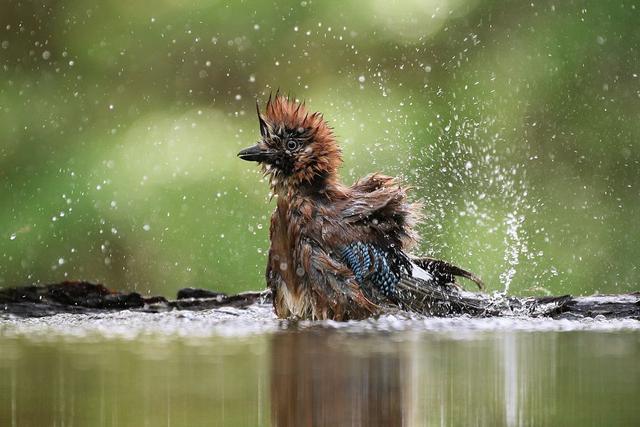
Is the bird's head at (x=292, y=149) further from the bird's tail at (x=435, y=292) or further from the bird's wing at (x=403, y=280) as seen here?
the bird's tail at (x=435, y=292)

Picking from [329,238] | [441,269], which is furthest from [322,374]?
[441,269]

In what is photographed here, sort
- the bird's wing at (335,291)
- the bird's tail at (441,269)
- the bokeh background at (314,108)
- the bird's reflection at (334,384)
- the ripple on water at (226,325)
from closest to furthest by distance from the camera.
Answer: the bird's reflection at (334,384), the ripple on water at (226,325), the bird's wing at (335,291), the bird's tail at (441,269), the bokeh background at (314,108)

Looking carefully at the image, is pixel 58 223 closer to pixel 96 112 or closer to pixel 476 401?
pixel 96 112

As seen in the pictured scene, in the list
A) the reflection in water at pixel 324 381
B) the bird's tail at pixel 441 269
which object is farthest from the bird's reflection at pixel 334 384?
the bird's tail at pixel 441 269

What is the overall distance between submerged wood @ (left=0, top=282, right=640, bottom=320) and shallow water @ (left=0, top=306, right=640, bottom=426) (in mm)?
455

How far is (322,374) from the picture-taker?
295 cm

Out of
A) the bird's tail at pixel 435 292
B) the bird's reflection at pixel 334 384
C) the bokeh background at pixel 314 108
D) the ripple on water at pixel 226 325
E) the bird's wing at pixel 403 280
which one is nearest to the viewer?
the bird's reflection at pixel 334 384

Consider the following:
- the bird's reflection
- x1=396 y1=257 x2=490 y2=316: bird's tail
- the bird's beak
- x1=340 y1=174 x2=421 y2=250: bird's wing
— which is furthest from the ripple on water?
the bird's beak

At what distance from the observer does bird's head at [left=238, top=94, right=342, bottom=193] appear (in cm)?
529

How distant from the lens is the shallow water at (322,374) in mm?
2336

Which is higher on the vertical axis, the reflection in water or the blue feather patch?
the blue feather patch

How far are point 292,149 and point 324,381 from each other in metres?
2.62

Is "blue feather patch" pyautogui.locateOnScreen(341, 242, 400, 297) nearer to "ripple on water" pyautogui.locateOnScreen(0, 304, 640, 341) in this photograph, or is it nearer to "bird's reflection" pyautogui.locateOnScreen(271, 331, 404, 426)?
"ripple on water" pyautogui.locateOnScreen(0, 304, 640, 341)

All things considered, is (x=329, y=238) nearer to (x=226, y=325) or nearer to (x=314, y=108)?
(x=226, y=325)
